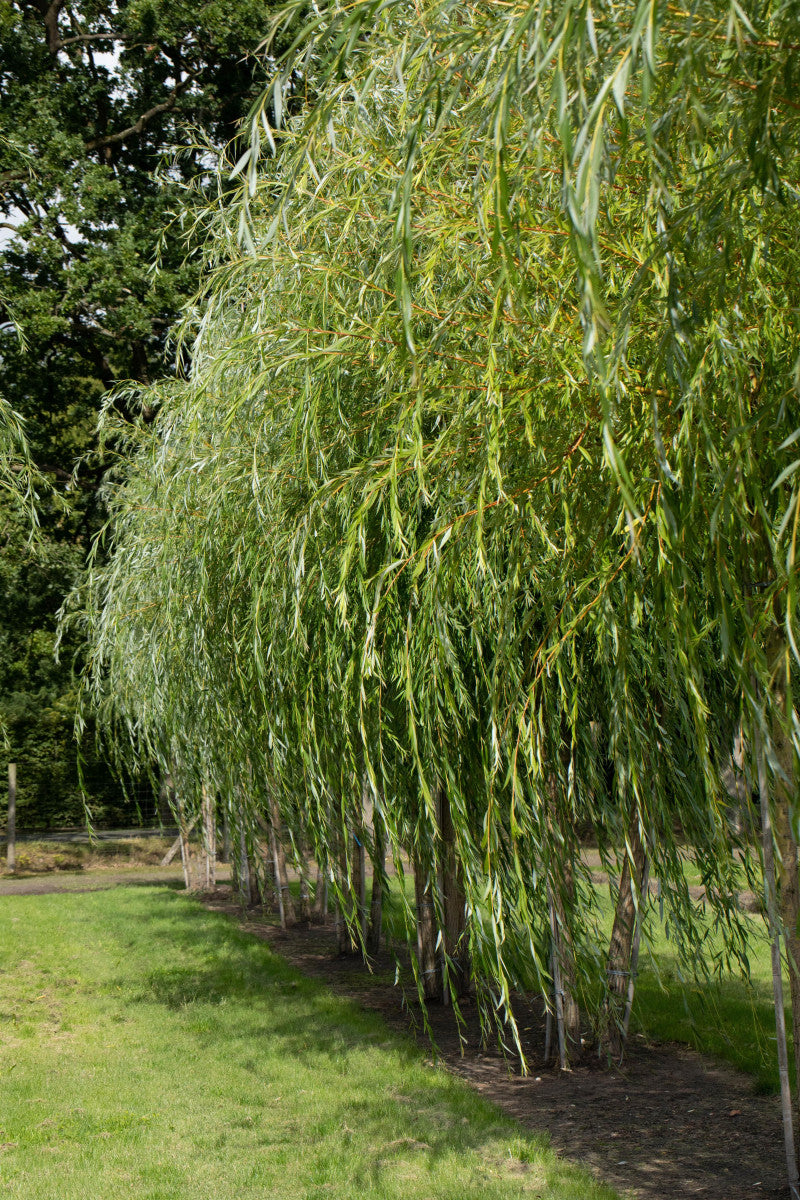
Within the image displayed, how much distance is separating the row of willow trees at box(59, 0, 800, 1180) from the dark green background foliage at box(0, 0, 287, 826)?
30.6 ft

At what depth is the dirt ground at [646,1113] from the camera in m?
4.29

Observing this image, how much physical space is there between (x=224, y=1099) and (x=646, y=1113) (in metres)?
2.32

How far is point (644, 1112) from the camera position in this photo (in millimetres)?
5207

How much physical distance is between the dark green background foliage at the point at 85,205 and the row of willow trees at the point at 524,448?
9.34 m

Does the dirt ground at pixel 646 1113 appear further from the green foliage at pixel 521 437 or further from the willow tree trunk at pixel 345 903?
the green foliage at pixel 521 437

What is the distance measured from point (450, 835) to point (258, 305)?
3.92 metres

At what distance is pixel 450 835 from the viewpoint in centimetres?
665

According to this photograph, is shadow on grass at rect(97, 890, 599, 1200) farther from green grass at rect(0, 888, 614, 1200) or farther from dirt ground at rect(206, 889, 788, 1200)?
dirt ground at rect(206, 889, 788, 1200)

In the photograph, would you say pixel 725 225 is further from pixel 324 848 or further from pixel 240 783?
pixel 240 783

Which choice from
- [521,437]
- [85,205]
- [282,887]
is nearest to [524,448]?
[521,437]

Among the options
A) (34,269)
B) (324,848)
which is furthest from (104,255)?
(324,848)

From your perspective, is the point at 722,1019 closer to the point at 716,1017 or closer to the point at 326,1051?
the point at 716,1017

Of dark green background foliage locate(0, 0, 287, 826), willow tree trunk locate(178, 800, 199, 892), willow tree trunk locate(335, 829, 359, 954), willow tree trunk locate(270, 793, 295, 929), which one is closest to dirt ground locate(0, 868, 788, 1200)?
willow tree trunk locate(335, 829, 359, 954)

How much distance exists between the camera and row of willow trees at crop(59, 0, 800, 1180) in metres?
1.90
